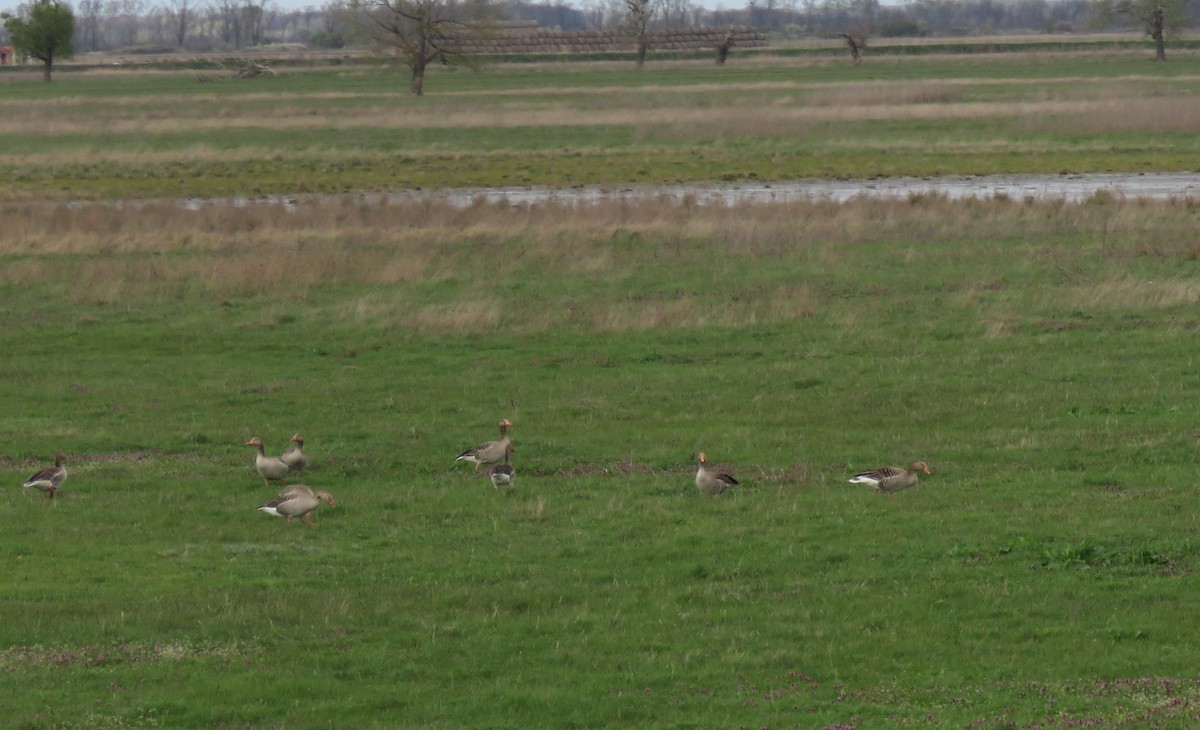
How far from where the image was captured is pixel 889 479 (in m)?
13.2

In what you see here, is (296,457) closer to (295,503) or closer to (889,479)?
(295,503)

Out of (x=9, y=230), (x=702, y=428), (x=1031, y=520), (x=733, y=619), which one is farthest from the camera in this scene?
(x=9, y=230)

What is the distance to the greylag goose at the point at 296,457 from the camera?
14.5 metres

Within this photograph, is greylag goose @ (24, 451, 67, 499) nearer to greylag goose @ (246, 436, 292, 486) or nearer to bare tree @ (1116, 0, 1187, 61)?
greylag goose @ (246, 436, 292, 486)

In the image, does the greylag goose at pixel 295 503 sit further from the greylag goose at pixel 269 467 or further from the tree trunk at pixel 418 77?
the tree trunk at pixel 418 77

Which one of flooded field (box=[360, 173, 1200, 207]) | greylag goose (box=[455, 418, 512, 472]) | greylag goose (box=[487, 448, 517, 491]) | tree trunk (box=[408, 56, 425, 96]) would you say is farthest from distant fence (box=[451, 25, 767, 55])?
greylag goose (box=[487, 448, 517, 491])

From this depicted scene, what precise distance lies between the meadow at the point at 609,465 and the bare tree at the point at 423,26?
70695 millimetres

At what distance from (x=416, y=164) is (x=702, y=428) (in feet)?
129

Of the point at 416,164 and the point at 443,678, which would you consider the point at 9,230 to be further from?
the point at 443,678

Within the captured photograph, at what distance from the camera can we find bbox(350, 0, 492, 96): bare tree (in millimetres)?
104312

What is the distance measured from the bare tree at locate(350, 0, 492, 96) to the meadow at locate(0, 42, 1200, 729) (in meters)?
70.7

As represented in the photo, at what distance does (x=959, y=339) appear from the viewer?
21062 millimetres

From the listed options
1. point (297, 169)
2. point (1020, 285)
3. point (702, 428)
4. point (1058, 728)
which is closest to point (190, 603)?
point (1058, 728)

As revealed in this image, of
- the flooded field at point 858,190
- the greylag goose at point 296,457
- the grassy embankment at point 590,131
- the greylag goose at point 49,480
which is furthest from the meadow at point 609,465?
the grassy embankment at point 590,131
